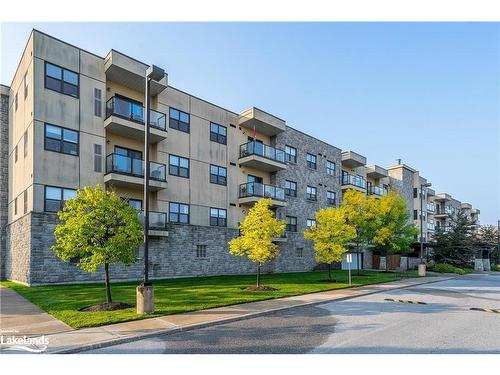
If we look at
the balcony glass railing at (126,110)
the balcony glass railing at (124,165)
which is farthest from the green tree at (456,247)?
the balcony glass railing at (126,110)

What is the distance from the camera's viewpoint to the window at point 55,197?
1903cm

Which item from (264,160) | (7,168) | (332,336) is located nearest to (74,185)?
(7,168)

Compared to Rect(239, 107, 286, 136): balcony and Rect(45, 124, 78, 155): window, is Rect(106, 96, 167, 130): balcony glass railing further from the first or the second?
Rect(239, 107, 286, 136): balcony

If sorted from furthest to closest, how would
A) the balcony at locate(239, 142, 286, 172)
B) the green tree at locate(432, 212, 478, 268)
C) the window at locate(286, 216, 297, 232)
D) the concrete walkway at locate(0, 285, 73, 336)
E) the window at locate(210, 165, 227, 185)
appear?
the green tree at locate(432, 212, 478, 268), the window at locate(286, 216, 297, 232), the balcony at locate(239, 142, 286, 172), the window at locate(210, 165, 227, 185), the concrete walkway at locate(0, 285, 73, 336)

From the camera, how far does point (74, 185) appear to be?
2002cm

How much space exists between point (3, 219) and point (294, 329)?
2264 cm

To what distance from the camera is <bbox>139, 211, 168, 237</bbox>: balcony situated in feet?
73.0

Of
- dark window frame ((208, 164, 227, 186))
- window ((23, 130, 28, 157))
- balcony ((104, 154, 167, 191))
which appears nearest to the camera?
window ((23, 130, 28, 157))

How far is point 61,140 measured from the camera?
19.8 meters

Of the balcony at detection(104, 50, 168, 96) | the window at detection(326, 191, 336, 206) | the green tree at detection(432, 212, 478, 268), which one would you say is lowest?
the green tree at detection(432, 212, 478, 268)

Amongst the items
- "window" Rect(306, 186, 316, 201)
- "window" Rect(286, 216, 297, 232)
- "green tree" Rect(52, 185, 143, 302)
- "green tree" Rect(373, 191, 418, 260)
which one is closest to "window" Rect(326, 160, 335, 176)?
"window" Rect(306, 186, 316, 201)

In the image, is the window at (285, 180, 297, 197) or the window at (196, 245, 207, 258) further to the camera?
the window at (285, 180, 297, 197)

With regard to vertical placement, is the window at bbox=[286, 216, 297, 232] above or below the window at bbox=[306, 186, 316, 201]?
below

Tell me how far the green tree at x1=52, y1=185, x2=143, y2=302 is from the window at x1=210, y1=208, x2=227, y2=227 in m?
14.7
